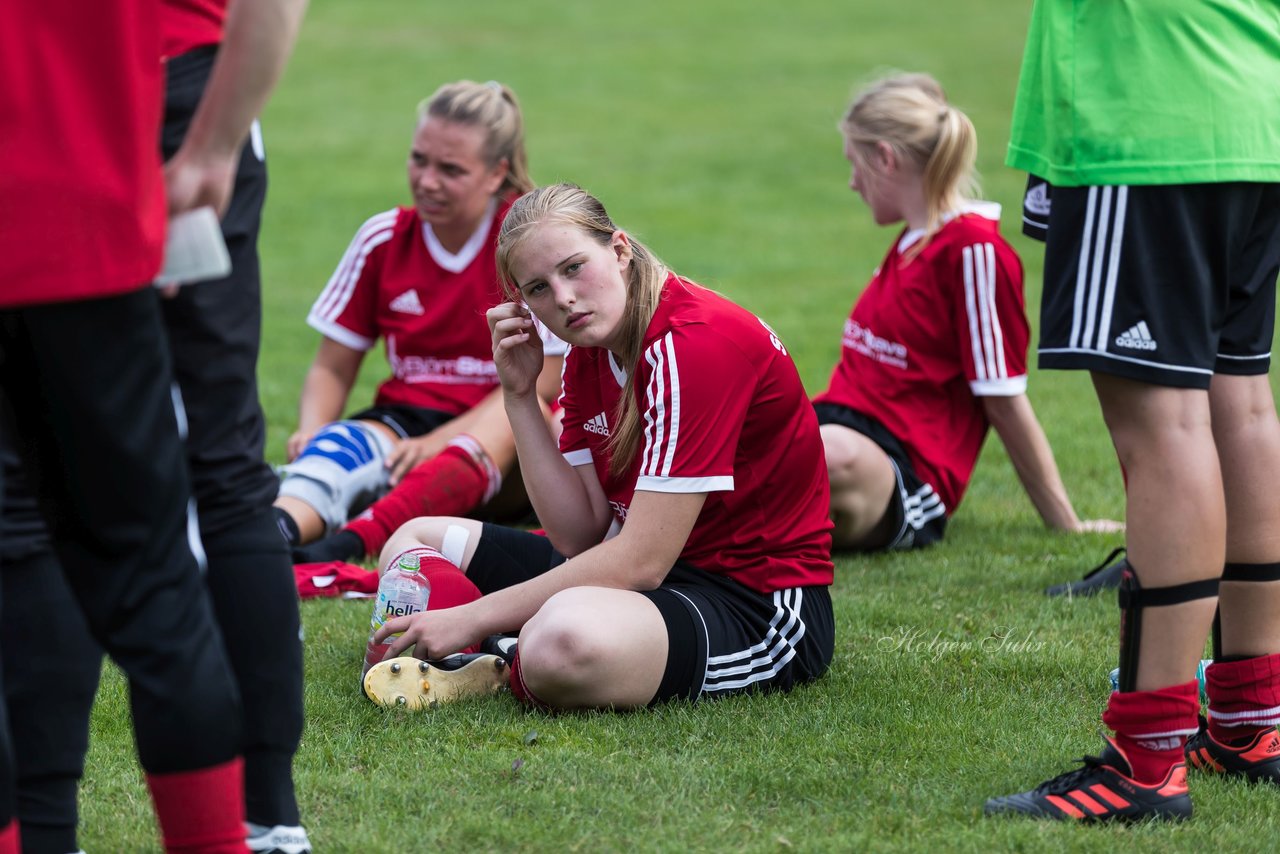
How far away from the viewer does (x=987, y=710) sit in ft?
10.2

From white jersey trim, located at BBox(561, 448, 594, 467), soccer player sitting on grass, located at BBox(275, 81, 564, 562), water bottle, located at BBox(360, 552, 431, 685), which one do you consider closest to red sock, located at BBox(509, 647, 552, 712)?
water bottle, located at BBox(360, 552, 431, 685)

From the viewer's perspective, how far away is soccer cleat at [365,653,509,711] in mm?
3119

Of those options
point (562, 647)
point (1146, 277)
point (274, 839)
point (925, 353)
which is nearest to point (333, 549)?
point (562, 647)

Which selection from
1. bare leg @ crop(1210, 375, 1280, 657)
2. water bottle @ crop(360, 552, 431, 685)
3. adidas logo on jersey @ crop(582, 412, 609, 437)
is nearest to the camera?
bare leg @ crop(1210, 375, 1280, 657)

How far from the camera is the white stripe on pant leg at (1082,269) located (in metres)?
2.45

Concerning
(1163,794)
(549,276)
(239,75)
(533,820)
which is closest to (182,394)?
(239,75)

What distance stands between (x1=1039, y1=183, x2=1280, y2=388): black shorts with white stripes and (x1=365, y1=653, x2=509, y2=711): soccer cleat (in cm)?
136

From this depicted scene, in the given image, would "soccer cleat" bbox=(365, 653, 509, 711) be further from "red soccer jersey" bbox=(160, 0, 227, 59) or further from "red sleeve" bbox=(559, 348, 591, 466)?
"red soccer jersey" bbox=(160, 0, 227, 59)

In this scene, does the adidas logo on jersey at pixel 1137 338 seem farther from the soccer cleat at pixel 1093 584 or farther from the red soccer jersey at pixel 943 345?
the red soccer jersey at pixel 943 345

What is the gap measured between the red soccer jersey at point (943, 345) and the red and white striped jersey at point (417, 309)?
1.14 m

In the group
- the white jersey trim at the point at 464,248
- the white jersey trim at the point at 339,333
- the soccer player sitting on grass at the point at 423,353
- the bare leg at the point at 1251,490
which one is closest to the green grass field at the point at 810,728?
the bare leg at the point at 1251,490

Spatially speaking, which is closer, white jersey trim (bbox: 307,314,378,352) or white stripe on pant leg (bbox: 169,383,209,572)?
white stripe on pant leg (bbox: 169,383,209,572)

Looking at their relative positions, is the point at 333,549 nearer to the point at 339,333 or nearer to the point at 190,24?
the point at 339,333

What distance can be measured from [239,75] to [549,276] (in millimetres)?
1285
